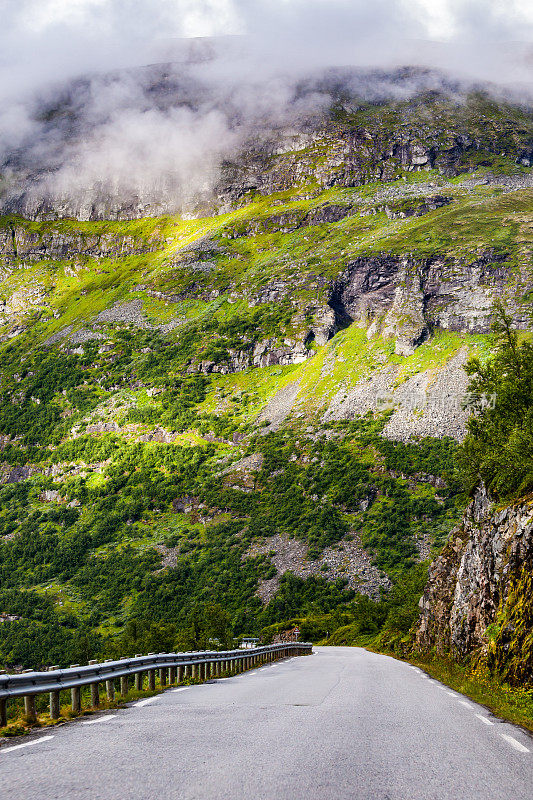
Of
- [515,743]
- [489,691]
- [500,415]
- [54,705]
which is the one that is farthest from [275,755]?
[500,415]

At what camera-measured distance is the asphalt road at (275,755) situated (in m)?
6.05

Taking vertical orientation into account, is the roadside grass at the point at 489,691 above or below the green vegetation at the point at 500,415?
below

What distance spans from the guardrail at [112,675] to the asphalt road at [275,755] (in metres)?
0.77

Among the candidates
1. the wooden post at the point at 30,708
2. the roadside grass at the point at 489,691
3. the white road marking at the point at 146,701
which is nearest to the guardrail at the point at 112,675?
the wooden post at the point at 30,708

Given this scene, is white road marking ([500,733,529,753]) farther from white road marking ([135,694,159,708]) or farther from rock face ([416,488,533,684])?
white road marking ([135,694,159,708])

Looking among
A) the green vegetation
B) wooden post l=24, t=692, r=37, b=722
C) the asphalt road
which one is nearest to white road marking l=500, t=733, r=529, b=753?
the asphalt road

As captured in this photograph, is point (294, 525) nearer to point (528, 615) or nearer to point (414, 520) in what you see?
point (414, 520)

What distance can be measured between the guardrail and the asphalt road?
2.52 feet

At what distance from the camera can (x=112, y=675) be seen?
46.6 feet

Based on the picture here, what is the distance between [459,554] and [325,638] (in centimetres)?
6381

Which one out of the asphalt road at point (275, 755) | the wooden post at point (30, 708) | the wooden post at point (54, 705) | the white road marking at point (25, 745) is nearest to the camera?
the asphalt road at point (275, 755)

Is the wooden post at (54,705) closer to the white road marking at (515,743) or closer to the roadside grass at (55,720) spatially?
the roadside grass at (55,720)

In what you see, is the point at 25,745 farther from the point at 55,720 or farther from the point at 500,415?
the point at 500,415

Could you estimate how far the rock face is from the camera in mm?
16578
